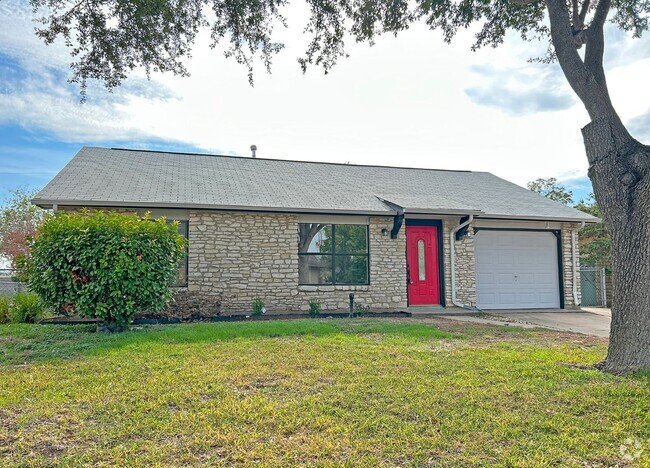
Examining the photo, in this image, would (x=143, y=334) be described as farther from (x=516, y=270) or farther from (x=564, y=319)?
(x=516, y=270)

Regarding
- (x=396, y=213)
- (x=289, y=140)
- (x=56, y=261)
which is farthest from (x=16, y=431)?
(x=289, y=140)

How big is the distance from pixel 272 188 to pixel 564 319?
8198 mm

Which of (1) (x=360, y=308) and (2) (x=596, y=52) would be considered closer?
(2) (x=596, y=52)

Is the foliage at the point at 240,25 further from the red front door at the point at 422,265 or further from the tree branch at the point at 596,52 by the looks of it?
the red front door at the point at 422,265

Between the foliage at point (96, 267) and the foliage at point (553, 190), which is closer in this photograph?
the foliage at point (96, 267)

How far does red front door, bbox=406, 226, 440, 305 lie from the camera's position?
12188 mm

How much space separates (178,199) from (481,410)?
8.41 m

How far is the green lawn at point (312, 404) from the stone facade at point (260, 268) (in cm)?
399

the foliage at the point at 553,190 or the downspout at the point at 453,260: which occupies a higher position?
the foliage at the point at 553,190

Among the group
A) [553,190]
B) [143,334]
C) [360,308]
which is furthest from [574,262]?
[553,190]

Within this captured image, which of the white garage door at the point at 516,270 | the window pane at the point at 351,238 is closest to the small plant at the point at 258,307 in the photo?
the window pane at the point at 351,238

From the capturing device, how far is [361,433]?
3281mm

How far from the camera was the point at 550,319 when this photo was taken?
10922 millimetres

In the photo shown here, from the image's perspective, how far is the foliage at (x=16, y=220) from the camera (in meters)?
24.7
